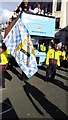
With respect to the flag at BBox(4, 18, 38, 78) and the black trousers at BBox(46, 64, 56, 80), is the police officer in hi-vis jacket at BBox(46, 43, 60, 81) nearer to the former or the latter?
the black trousers at BBox(46, 64, 56, 80)

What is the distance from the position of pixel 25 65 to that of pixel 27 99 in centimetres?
102

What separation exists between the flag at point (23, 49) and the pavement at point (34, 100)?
901 millimetres

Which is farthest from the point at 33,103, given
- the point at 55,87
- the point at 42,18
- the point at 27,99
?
the point at 42,18

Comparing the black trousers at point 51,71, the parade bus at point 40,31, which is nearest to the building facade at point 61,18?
the parade bus at point 40,31

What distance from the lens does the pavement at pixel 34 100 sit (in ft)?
24.5

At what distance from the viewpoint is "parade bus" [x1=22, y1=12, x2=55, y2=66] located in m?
18.0

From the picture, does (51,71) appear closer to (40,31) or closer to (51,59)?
(51,59)

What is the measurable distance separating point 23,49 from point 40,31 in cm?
914

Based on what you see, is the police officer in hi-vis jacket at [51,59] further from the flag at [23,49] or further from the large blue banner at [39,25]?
the large blue banner at [39,25]

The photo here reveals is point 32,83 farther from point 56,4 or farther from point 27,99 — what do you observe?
point 56,4

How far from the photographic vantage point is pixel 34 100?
9.02 m

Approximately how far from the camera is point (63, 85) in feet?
39.7

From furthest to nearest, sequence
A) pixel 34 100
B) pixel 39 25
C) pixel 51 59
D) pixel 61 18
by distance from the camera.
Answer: pixel 61 18 → pixel 39 25 → pixel 51 59 → pixel 34 100

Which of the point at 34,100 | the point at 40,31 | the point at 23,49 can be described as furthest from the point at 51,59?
the point at 40,31
